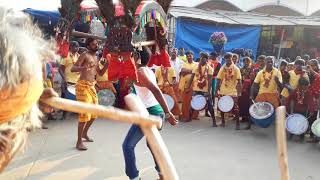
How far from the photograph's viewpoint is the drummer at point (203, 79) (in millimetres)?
7961

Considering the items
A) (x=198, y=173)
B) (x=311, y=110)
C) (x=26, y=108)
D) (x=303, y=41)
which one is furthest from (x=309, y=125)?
(x=303, y=41)

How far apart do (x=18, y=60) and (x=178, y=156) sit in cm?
477

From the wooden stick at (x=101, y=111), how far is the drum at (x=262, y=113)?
19.8 ft

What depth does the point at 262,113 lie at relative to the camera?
23.8ft

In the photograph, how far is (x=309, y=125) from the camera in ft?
22.7

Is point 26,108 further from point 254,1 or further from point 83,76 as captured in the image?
point 254,1

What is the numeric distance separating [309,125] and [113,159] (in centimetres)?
348

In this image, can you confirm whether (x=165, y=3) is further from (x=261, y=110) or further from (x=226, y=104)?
(x=226, y=104)

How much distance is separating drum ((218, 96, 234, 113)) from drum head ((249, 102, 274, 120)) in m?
0.45

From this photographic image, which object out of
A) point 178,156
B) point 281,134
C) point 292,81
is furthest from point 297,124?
point 281,134

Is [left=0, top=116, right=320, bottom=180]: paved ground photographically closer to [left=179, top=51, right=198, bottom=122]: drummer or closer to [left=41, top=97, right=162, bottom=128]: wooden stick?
[left=179, top=51, right=198, bottom=122]: drummer

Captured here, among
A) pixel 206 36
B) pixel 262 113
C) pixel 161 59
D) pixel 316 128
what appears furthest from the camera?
pixel 206 36

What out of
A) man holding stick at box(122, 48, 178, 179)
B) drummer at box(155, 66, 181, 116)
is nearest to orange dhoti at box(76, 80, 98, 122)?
man holding stick at box(122, 48, 178, 179)

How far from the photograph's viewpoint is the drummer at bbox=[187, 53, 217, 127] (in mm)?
7961
